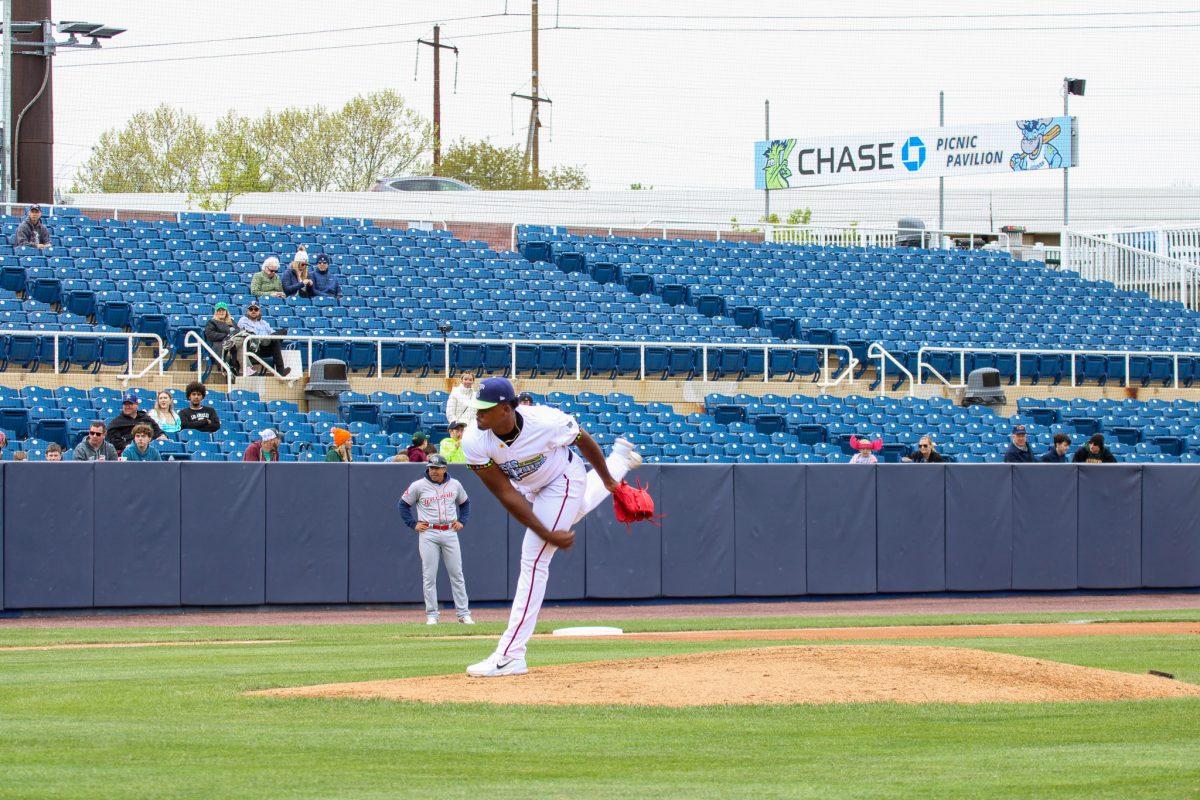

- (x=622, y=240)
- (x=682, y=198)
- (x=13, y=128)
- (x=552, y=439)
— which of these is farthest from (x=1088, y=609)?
(x=682, y=198)

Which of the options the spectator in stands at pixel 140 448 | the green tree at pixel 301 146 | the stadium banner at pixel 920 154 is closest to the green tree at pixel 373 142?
the green tree at pixel 301 146

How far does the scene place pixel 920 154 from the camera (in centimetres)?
4025

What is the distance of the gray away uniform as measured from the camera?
16141 millimetres

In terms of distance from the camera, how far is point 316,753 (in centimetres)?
671

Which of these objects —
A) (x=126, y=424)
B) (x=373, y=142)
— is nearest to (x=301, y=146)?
(x=373, y=142)

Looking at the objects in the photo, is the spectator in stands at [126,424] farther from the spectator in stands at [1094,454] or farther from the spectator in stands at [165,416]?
the spectator in stands at [1094,454]

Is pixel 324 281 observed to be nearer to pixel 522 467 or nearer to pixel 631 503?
pixel 631 503

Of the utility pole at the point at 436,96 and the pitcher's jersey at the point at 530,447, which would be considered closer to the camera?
the pitcher's jersey at the point at 530,447

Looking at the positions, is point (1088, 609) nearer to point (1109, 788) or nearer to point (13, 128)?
point (1109, 788)

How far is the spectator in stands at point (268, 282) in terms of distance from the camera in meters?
25.6

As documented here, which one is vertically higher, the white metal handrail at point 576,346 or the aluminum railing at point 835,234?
the aluminum railing at point 835,234

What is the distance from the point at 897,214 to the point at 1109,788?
47.8m

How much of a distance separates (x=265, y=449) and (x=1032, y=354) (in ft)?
51.8

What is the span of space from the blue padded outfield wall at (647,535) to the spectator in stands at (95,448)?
0.22m
